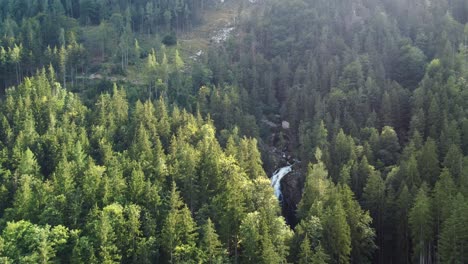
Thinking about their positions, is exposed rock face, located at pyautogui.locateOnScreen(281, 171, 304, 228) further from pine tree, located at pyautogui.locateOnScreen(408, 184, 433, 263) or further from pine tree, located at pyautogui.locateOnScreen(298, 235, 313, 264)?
pine tree, located at pyautogui.locateOnScreen(298, 235, 313, 264)

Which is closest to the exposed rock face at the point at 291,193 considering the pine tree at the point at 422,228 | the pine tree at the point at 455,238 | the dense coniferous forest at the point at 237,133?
the dense coniferous forest at the point at 237,133

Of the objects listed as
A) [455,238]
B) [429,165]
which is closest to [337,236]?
[455,238]

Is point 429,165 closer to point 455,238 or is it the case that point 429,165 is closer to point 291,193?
point 455,238

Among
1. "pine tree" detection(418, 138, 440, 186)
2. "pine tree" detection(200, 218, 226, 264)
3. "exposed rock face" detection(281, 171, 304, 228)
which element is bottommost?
"exposed rock face" detection(281, 171, 304, 228)

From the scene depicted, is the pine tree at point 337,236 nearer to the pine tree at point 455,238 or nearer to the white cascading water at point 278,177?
the pine tree at point 455,238

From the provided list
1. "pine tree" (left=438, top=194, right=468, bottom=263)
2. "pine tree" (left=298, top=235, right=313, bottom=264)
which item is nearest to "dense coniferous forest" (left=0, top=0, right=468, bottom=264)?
"pine tree" (left=298, top=235, right=313, bottom=264)

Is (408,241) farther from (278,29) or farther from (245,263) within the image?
(278,29)

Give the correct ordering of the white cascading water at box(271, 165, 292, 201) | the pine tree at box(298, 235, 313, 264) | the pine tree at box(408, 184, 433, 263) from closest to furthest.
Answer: the pine tree at box(298, 235, 313, 264)
the pine tree at box(408, 184, 433, 263)
the white cascading water at box(271, 165, 292, 201)

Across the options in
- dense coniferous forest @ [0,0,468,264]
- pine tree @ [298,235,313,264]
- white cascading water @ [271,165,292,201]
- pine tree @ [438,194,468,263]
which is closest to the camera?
pine tree @ [438,194,468,263]
